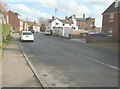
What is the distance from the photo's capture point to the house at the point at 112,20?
4241cm

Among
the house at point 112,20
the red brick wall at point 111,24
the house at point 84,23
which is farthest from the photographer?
the house at point 84,23

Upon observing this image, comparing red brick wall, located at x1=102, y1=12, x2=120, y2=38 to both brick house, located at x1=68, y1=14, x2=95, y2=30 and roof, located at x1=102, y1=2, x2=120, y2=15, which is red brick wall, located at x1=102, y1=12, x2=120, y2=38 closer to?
roof, located at x1=102, y1=2, x2=120, y2=15

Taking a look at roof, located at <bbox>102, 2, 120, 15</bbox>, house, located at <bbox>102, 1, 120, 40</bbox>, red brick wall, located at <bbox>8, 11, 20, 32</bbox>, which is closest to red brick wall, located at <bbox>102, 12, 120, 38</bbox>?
house, located at <bbox>102, 1, 120, 40</bbox>

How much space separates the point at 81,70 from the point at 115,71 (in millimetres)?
1524

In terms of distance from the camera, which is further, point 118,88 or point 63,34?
point 63,34

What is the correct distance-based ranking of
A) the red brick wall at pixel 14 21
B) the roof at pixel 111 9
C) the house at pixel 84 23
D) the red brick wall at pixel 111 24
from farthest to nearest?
the house at pixel 84 23, the red brick wall at pixel 14 21, the roof at pixel 111 9, the red brick wall at pixel 111 24

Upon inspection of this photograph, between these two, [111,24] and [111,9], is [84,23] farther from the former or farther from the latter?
[111,24]

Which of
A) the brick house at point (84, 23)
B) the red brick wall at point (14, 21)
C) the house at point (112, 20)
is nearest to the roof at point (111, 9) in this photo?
the house at point (112, 20)

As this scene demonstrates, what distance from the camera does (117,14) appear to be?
42.8 meters

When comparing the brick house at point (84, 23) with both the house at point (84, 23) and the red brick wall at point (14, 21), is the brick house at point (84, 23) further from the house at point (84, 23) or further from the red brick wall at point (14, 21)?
the red brick wall at point (14, 21)

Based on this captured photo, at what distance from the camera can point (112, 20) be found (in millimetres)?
44844

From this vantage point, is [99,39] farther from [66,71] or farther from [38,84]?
[38,84]

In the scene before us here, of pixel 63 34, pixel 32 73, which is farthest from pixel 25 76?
pixel 63 34

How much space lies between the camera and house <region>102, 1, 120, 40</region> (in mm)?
42406
